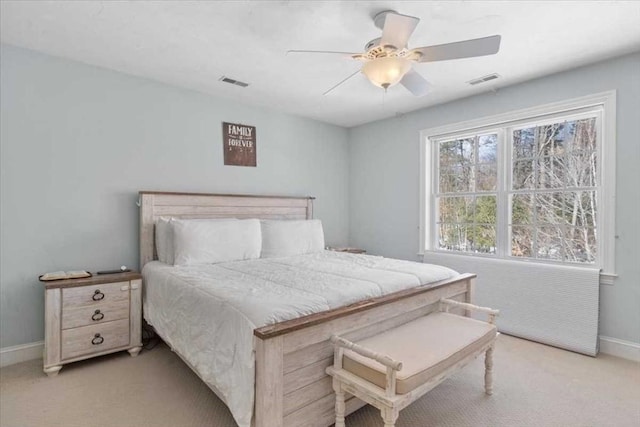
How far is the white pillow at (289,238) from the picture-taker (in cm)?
351

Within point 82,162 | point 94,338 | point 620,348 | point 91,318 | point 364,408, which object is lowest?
point 364,408

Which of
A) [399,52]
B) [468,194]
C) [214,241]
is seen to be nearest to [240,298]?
[214,241]

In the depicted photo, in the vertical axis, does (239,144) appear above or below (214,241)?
above

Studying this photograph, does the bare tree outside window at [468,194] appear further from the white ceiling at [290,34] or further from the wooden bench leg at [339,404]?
the wooden bench leg at [339,404]

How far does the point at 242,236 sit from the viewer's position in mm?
3236

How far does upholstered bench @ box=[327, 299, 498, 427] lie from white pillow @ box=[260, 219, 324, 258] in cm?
172

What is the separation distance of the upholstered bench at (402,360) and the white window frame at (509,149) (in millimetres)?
1589

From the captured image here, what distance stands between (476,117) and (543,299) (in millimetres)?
1976

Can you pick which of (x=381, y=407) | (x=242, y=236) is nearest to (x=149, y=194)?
(x=242, y=236)

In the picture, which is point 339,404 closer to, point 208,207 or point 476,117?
point 208,207

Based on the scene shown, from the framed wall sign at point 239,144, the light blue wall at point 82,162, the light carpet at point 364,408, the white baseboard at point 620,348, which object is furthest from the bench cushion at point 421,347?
the framed wall sign at point 239,144

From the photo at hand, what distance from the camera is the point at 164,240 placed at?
3004 millimetres

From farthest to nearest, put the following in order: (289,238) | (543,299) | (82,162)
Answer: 1. (289,238)
2. (543,299)
3. (82,162)

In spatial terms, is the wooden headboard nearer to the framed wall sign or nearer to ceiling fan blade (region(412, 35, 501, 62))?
the framed wall sign
